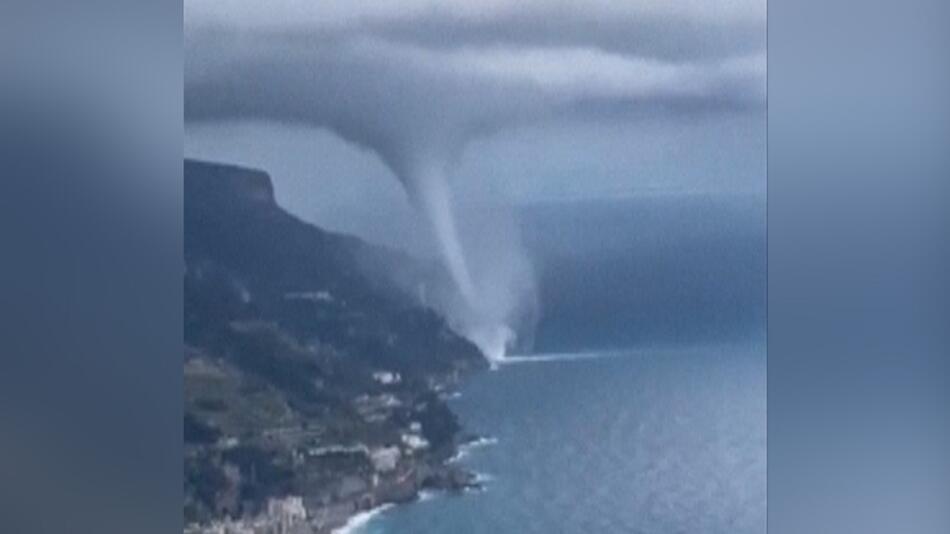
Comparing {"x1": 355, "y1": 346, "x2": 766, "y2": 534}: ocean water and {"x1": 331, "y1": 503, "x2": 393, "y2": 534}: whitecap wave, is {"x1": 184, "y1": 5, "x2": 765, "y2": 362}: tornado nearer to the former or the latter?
{"x1": 355, "y1": 346, "x2": 766, "y2": 534}: ocean water

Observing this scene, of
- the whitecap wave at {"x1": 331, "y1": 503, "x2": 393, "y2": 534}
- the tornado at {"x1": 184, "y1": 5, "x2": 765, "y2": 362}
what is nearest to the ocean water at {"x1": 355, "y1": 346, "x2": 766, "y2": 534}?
the whitecap wave at {"x1": 331, "y1": 503, "x2": 393, "y2": 534}

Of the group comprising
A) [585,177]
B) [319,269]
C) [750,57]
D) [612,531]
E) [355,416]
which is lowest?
[612,531]

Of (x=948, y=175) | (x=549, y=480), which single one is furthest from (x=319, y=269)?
(x=948, y=175)

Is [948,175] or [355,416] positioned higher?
[948,175]

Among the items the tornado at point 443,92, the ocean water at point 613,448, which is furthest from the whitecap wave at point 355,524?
the tornado at point 443,92

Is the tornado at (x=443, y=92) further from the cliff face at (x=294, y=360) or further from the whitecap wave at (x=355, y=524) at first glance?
the whitecap wave at (x=355, y=524)

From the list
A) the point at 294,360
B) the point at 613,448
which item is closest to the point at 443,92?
the point at 294,360

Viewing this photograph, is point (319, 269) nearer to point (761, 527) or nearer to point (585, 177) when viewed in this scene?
point (585, 177)
